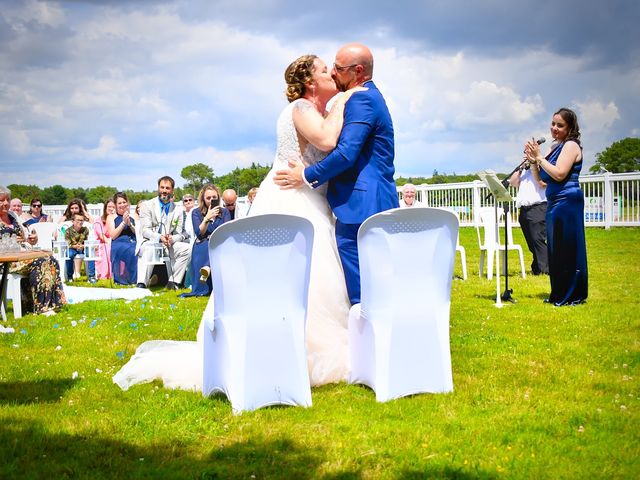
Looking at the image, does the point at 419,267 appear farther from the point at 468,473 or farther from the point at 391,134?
the point at 468,473

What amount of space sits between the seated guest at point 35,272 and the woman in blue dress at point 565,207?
267 inches

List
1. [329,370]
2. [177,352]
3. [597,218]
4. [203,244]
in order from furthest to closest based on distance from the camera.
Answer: [597,218] → [203,244] → [177,352] → [329,370]

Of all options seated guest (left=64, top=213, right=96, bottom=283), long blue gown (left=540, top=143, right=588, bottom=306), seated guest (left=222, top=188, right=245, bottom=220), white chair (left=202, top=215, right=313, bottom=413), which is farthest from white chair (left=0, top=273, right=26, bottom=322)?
long blue gown (left=540, top=143, right=588, bottom=306)

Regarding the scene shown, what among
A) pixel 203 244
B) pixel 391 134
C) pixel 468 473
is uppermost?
pixel 391 134

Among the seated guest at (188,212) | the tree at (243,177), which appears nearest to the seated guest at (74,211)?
the seated guest at (188,212)

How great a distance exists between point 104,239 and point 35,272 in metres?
5.38

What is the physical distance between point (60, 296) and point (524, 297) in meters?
6.72

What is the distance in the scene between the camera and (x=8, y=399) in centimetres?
487

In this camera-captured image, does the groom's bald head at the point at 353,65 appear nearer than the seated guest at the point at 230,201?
Yes

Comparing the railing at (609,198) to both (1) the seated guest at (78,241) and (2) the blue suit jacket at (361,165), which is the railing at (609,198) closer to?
(1) the seated guest at (78,241)

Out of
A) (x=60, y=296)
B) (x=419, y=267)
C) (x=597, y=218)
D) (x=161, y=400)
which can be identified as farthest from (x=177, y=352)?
(x=597, y=218)

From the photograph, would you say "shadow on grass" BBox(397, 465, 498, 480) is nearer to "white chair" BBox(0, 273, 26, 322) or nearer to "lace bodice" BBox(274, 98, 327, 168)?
"lace bodice" BBox(274, 98, 327, 168)

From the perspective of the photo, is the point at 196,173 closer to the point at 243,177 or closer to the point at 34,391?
the point at 243,177

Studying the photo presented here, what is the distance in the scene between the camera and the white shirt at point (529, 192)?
12797 mm
